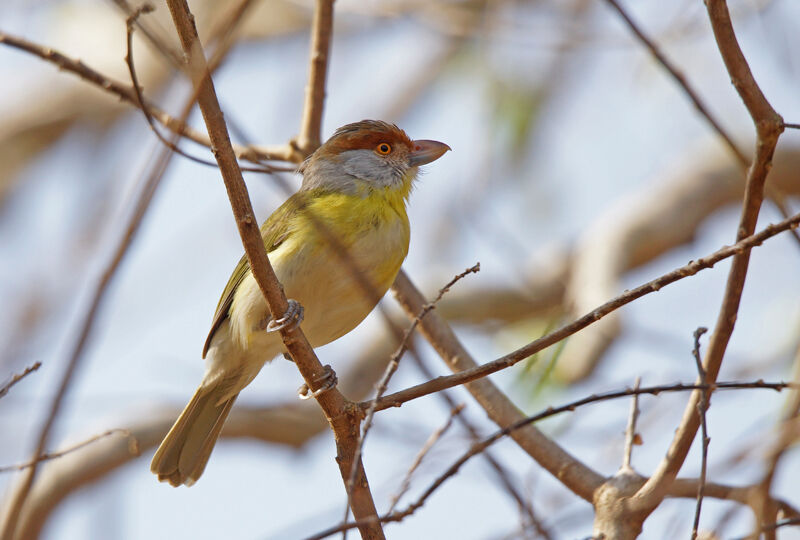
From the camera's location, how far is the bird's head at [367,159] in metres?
4.07

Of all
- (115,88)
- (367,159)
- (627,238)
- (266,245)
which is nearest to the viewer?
(115,88)

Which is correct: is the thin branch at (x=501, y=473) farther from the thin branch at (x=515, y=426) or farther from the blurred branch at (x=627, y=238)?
the blurred branch at (x=627, y=238)

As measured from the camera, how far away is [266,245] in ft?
12.5

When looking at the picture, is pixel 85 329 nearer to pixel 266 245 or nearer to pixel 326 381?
pixel 326 381

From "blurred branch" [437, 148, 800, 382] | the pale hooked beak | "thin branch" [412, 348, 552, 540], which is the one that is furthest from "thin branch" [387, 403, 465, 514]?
"blurred branch" [437, 148, 800, 382]

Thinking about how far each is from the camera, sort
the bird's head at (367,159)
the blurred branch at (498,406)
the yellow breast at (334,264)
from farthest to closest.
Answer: the bird's head at (367,159), the yellow breast at (334,264), the blurred branch at (498,406)

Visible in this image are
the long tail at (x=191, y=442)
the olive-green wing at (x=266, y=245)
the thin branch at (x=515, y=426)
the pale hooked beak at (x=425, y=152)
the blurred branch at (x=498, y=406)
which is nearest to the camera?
the thin branch at (x=515, y=426)

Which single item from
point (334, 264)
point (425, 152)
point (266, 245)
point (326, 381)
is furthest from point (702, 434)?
point (425, 152)

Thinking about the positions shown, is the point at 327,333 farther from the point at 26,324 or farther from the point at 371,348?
the point at 371,348

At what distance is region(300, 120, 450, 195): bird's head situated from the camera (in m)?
4.07

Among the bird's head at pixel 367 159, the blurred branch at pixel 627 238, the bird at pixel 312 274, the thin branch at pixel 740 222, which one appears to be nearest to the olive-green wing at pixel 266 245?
the bird at pixel 312 274

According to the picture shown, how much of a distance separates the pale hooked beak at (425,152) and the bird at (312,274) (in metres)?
0.04

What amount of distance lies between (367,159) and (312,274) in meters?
0.95

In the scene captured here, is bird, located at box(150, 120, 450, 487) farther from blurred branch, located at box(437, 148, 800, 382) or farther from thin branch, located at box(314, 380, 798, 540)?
blurred branch, located at box(437, 148, 800, 382)
